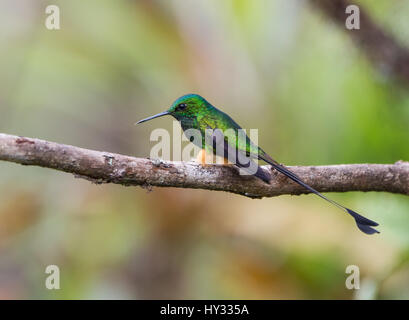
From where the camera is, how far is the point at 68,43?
740 centimetres

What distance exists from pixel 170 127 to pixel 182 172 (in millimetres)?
3560

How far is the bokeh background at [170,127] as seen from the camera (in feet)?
17.7

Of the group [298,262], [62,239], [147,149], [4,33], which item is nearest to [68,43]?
[4,33]

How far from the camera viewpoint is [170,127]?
6.84m

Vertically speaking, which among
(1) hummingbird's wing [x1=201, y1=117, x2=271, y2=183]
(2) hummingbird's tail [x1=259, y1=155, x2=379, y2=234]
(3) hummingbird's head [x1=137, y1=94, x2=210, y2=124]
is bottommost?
(2) hummingbird's tail [x1=259, y1=155, x2=379, y2=234]

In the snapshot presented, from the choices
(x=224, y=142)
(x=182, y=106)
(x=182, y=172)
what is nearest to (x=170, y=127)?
(x=182, y=106)

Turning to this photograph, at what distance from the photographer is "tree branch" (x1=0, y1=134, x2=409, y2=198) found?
2.81 metres

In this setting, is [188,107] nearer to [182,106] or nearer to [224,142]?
[182,106]

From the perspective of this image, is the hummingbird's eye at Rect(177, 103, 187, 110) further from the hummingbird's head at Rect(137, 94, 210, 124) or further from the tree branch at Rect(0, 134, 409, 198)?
the tree branch at Rect(0, 134, 409, 198)

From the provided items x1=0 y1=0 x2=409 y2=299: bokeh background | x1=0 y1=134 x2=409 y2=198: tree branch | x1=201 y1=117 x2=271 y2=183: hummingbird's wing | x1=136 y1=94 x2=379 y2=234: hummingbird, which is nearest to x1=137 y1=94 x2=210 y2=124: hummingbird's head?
x1=136 y1=94 x2=379 y2=234: hummingbird

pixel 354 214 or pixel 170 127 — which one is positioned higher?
pixel 170 127

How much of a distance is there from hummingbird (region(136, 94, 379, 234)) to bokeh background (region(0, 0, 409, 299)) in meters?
1.29

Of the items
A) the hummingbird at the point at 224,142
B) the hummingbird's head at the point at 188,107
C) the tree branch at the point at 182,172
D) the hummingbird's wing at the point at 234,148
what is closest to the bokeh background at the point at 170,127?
the tree branch at the point at 182,172
